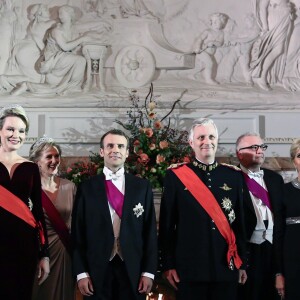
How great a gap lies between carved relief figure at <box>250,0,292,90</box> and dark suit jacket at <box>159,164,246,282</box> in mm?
2297

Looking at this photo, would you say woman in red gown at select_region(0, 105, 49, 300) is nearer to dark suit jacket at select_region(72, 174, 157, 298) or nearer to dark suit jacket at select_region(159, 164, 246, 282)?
dark suit jacket at select_region(72, 174, 157, 298)

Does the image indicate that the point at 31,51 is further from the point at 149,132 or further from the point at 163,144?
the point at 163,144

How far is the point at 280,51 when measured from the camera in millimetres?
4973

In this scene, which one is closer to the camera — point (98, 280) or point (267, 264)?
point (98, 280)

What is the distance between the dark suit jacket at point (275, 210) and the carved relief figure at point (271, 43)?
1.81 metres

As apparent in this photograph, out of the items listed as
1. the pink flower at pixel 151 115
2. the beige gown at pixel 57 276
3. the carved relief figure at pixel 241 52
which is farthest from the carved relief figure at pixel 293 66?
the beige gown at pixel 57 276

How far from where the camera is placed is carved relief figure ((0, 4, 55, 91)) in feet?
16.3

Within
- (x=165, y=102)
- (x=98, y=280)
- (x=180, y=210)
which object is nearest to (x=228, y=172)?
(x=180, y=210)

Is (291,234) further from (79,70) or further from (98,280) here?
(79,70)

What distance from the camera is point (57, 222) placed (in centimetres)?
316

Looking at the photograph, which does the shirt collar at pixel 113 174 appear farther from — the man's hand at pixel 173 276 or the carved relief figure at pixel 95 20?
the carved relief figure at pixel 95 20

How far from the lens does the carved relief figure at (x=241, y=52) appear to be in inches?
196

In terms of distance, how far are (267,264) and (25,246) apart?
1452 millimetres

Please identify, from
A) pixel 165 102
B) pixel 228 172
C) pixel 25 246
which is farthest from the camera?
pixel 165 102
